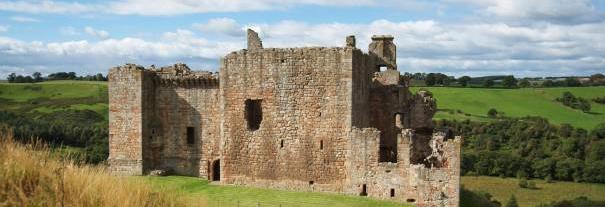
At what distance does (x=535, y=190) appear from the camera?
61.4 metres

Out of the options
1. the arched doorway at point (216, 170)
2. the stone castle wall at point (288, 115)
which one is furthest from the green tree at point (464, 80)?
the stone castle wall at point (288, 115)

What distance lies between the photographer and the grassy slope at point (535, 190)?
57.4 meters

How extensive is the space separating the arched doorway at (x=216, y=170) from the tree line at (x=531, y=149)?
119 feet

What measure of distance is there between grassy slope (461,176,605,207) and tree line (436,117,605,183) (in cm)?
85

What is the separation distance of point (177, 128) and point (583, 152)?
175 ft

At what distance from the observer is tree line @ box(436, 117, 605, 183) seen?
64.2 meters

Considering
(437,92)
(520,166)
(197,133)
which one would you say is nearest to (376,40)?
(197,133)

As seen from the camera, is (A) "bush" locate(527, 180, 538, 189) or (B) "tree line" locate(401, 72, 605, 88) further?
(B) "tree line" locate(401, 72, 605, 88)

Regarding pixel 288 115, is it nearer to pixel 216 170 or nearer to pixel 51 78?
pixel 216 170

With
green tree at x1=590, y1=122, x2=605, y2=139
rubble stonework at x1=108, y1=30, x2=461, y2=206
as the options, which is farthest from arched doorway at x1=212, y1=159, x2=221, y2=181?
green tree at x1=590, y1=122, x2=605, y2=139

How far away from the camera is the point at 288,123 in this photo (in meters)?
24.8

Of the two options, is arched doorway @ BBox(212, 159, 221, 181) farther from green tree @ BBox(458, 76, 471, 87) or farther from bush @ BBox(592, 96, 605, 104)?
green tree @ BBox(458, 76, 471, 87)

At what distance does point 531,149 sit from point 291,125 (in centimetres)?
5126

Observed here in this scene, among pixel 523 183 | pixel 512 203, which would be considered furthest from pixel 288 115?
pixel 523 183
